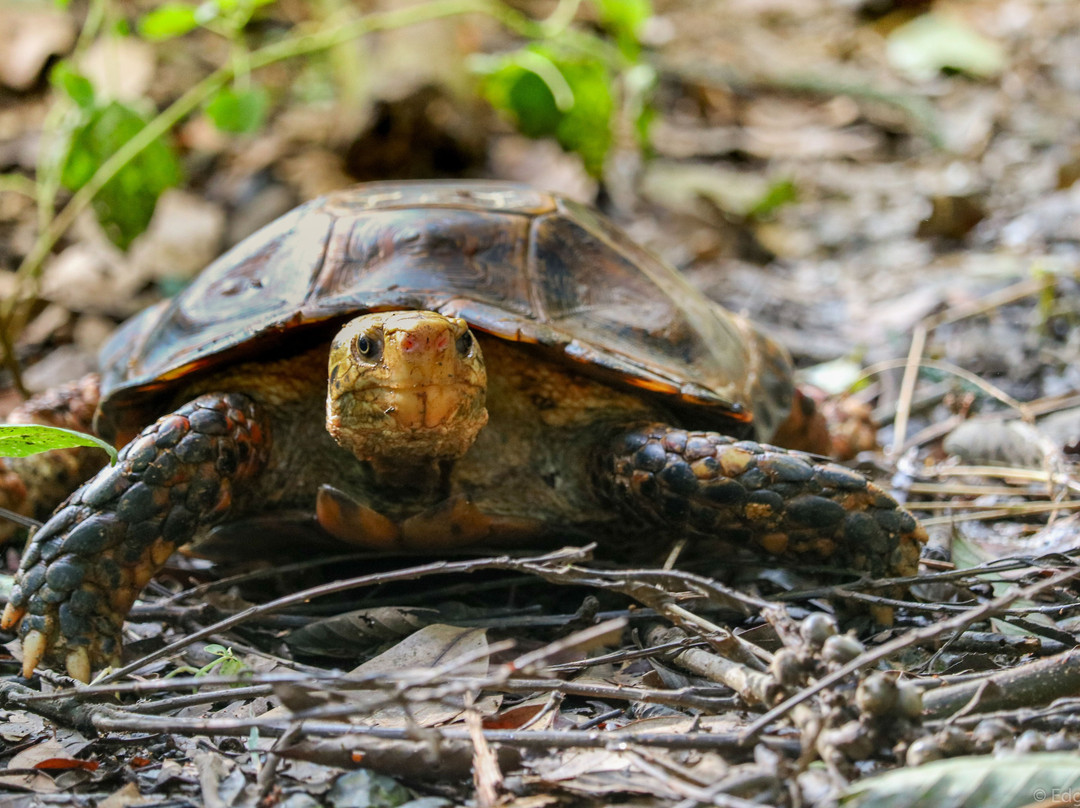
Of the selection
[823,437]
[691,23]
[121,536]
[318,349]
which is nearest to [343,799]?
[121,536]

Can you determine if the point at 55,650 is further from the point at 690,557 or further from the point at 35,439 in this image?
the point at 690,557

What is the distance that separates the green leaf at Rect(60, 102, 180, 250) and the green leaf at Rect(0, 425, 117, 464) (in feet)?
8.88

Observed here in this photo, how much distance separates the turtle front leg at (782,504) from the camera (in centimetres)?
265

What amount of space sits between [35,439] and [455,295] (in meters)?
1.20

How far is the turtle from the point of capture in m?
2.51

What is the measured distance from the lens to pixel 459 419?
2652mm

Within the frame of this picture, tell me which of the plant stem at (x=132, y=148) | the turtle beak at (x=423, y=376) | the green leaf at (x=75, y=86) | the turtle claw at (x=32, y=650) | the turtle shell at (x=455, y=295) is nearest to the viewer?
the turtle claw at (x=32, y=650)

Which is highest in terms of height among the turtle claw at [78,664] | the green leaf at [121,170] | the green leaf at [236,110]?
the green leaf at [236,110]

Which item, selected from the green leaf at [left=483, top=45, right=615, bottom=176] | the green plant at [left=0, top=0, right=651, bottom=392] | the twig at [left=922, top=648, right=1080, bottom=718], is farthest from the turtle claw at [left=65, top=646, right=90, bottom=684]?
the green leaf at [left=483, top=45, right=615, bottom=176]

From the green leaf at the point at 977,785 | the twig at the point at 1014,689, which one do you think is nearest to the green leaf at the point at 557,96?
the twig at the point at 1014,689

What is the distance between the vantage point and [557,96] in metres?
5.84

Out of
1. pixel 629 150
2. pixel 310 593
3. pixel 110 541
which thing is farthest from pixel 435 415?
pixel 629 150

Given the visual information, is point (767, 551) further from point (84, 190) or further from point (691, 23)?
point (691, 23)

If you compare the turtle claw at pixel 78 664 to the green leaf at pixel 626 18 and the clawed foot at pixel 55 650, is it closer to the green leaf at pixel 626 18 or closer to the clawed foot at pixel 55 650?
the clawed foot at pixel 55 650
